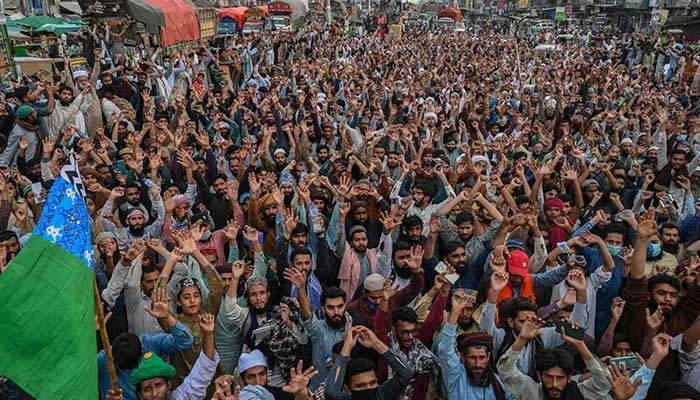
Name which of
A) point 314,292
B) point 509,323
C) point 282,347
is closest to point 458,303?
point 509,323

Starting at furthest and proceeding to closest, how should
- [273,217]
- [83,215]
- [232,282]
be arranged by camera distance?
[273,217] < [232,282] < [83,215]

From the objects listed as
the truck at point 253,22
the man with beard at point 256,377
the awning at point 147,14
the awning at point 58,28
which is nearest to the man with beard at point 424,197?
the man with beard at point 256,377

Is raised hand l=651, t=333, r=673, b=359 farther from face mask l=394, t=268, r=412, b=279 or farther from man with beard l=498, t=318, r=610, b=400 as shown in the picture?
face mask l=394, t=268, r=412, b=279

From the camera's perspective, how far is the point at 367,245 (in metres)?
4.66

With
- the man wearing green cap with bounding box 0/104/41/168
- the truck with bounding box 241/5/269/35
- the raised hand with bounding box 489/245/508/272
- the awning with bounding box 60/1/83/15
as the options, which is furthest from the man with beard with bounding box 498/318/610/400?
the truck with bounding box 241/5/269/35

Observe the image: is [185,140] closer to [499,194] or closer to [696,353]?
[499,194]

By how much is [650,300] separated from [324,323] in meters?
2.07

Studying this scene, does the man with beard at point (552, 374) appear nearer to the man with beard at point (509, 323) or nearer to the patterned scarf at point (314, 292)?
the man with beard at point (509, 323)

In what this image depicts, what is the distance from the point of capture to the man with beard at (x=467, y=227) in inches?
179

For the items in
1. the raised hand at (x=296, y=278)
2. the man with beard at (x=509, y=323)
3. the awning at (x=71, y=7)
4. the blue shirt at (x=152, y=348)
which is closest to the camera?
the blue shirt at (x=152, y=348)

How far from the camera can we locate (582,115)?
9.88 metres

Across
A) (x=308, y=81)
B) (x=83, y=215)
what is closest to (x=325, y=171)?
(x=83, y=215)

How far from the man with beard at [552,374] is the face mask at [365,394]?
0.66 metres

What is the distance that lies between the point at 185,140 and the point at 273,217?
2730mm
